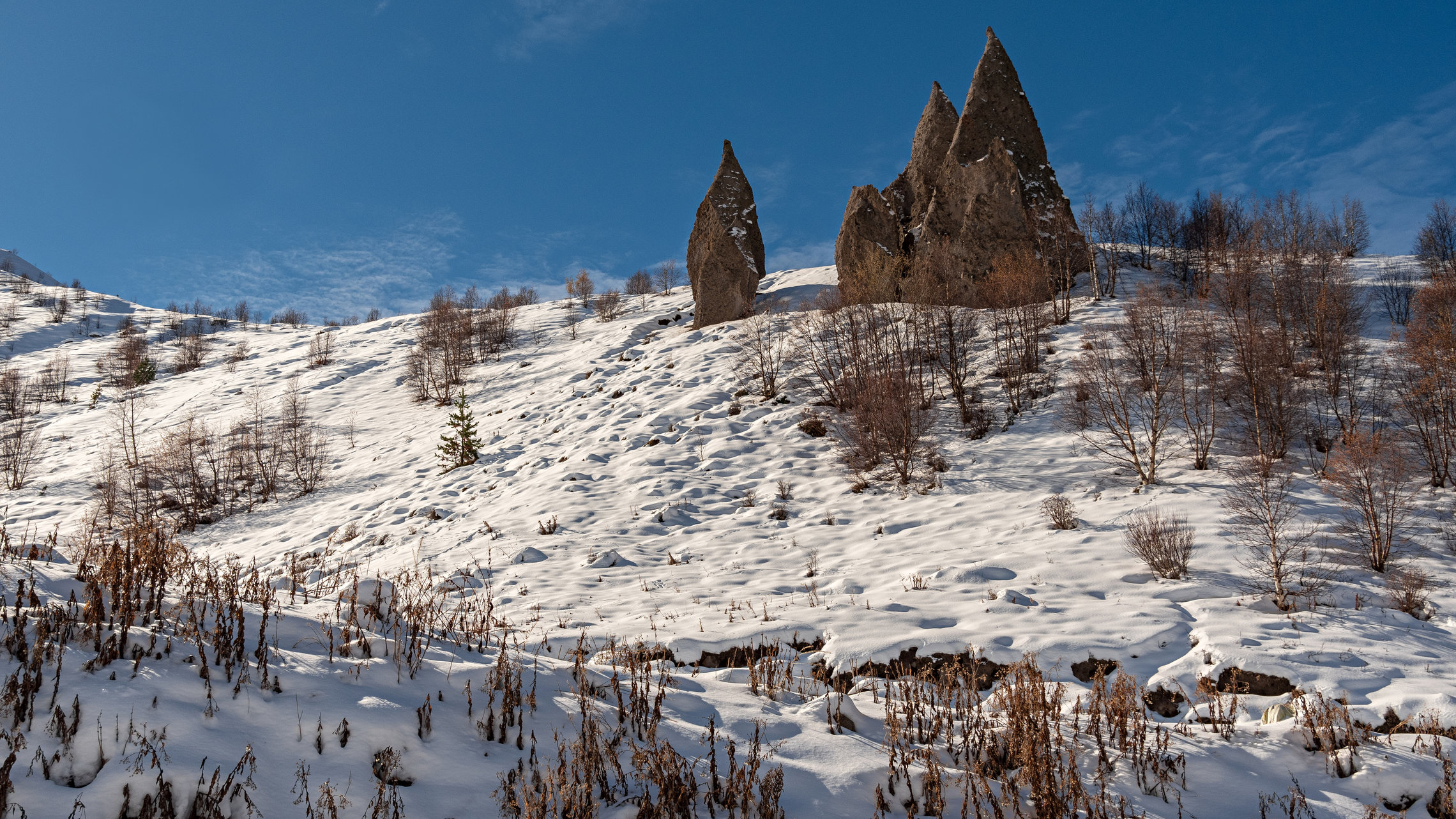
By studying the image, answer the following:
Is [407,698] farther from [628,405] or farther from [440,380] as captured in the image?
[440,380]

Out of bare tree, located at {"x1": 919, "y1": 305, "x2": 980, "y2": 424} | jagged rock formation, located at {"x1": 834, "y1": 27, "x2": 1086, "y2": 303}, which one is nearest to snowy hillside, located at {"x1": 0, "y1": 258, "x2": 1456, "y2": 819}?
bare tree, located at {"x1": 919, "y1": 305, "x2": 980, "y2": 424}

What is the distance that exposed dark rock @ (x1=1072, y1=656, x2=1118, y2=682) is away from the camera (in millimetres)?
6512

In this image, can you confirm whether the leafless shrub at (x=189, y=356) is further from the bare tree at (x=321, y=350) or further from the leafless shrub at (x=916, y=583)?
the leafless shrub at (x=916, y=583)

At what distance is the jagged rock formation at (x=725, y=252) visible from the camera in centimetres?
3095

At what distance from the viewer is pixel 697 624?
8523 millimetres

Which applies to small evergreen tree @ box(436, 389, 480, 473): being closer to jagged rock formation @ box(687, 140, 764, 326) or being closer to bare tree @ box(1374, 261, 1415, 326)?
jagged rock formation @ box(687, 140, 764, 326)

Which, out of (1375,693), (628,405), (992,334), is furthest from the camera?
(992,334)

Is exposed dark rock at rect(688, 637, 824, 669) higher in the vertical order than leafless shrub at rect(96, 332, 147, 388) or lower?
lower

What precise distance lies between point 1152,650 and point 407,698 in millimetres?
7596

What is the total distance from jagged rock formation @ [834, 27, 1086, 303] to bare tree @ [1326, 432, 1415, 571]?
1470 cm

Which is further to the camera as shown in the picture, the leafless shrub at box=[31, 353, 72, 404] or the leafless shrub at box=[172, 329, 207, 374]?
the leafless shrub at box=[172, 329, 207, 374]

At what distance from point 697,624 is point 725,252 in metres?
25.0

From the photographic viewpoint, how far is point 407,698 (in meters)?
4.05

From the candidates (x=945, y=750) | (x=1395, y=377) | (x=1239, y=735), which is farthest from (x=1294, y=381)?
(x=945, y=750)
